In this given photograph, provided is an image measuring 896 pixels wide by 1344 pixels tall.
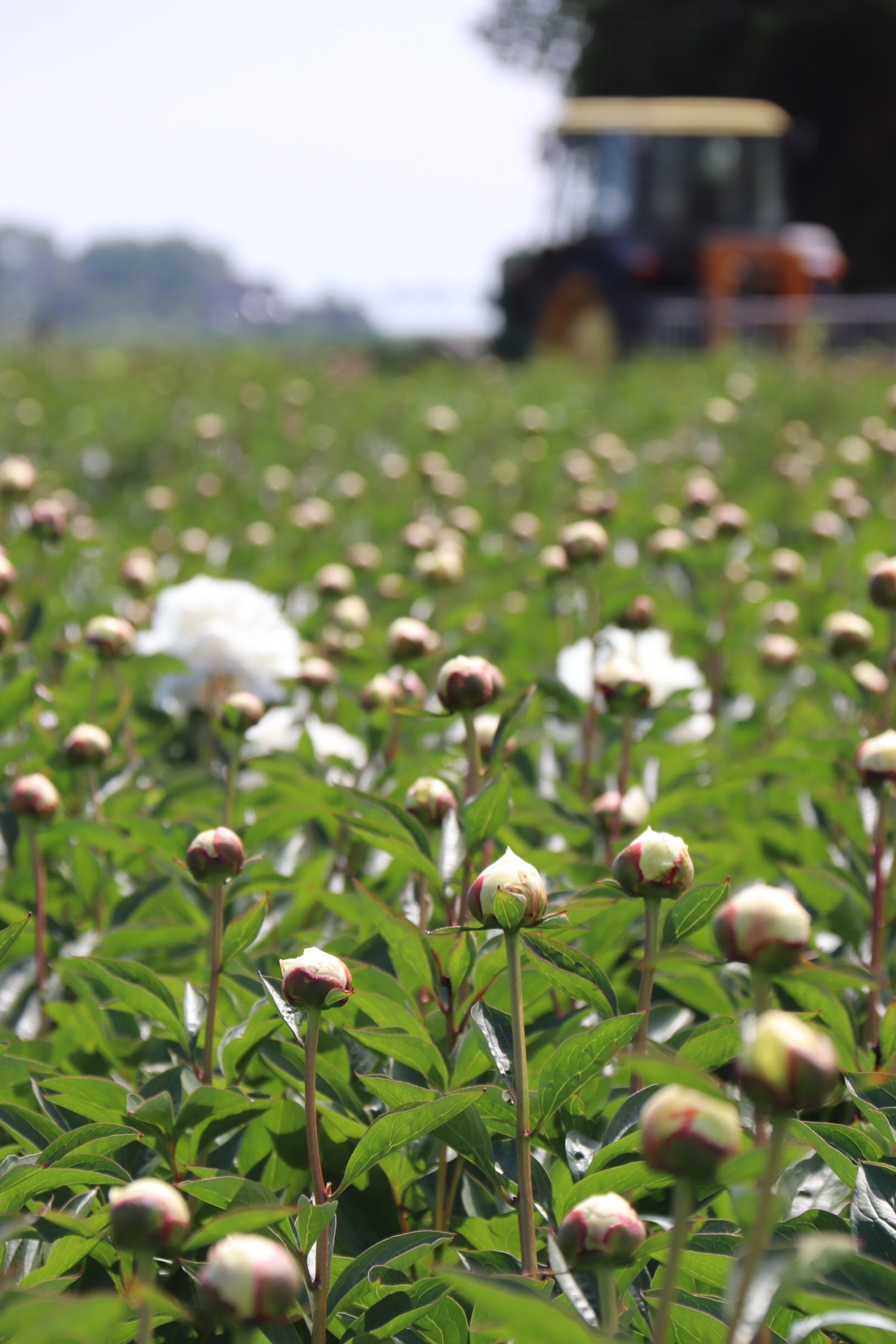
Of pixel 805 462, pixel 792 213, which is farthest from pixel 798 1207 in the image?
pixel 792 213

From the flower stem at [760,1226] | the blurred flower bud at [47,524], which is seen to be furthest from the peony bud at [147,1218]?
the blurred flower bud at [47,524]

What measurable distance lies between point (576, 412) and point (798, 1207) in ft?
15.3

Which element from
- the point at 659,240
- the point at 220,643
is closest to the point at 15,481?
the point at 220,643

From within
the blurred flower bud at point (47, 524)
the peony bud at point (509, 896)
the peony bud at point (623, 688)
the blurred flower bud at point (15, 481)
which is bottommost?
the blurred flower bud at point (15, 481)

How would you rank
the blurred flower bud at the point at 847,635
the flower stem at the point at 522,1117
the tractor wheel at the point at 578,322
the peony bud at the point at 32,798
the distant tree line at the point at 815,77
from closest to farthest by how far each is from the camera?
the flower stem at the point at 522,1117
the peony bud at the point at 32,798
the blurred flower bud at the point at 847,635
the tractor wheel at the point at 578,322
the distant tree line at the point at 815,77

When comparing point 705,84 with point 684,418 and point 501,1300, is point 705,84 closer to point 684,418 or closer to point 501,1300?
point 684,418

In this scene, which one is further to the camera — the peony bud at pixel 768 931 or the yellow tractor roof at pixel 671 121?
the yellow tractor roof at pixel 671 121

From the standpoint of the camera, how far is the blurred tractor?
490 inches

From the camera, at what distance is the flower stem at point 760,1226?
45 cm

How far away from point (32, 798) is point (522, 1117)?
609mm

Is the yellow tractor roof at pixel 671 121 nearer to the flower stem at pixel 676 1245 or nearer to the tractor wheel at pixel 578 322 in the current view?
the tractor wheel at pixel 578 322

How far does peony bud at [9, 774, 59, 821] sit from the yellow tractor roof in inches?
552

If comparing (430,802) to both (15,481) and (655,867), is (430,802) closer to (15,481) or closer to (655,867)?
(655,867)

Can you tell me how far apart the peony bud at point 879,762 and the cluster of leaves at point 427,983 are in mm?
110
